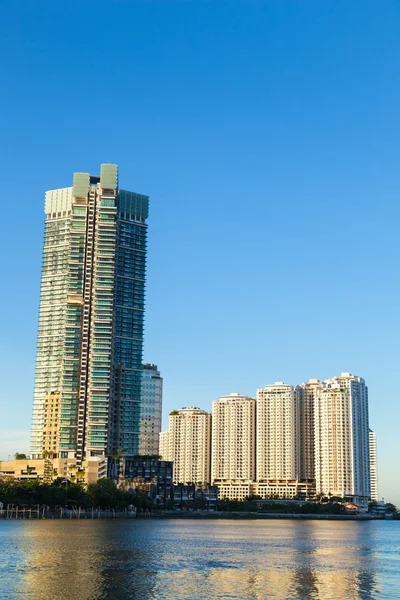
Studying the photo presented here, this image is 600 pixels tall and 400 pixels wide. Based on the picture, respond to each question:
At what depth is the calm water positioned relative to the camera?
6325 cm

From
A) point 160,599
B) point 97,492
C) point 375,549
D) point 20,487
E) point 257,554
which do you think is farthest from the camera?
point 97,492

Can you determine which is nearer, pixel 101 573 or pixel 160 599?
pixel 160 599

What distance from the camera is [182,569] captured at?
79625mm

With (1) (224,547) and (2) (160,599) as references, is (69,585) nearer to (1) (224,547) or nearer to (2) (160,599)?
(2) (160,599)

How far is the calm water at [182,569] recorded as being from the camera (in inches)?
2490

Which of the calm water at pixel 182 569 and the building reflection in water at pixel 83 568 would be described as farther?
the calm water at pixel 182 569

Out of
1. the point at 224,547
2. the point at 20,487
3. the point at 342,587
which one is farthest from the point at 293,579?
the point at 20,487

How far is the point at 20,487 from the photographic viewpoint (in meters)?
185

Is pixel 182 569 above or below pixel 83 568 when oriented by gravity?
below

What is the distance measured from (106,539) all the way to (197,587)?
51.3 meters

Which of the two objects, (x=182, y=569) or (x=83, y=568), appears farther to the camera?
(x=182, y=569)

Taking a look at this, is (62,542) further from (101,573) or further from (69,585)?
(69,585)

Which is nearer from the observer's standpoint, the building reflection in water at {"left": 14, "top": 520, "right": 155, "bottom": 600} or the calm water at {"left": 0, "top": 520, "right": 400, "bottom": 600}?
the building reflection in water at {"left": 14, "top": 520, "right": 155, "bottom": 600}

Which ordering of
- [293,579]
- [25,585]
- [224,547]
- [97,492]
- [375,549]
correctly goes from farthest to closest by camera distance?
[97,492]
[375,549]
[224,547]
[293,579]
[25,585]
